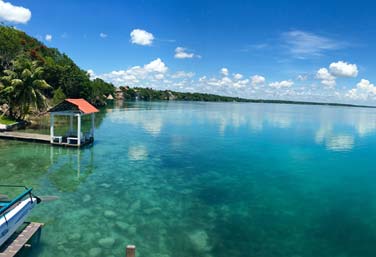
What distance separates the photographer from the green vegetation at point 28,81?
30734 millimetres

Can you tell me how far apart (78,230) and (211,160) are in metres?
13.8

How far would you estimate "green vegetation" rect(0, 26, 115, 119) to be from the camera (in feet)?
101

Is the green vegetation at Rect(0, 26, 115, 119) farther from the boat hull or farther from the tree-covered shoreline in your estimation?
the boat hull

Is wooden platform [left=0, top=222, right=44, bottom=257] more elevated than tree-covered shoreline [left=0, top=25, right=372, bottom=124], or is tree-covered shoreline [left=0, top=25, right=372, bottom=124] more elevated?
tree-covered shoreline [left=0, top=25, right=372, bottom=124]

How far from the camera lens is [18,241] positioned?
8312 mm

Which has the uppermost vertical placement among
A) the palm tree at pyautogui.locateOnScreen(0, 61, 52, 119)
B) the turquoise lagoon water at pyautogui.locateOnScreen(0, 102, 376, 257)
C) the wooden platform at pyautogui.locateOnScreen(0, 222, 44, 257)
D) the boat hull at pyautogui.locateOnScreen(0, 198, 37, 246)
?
the palm tree at pyautogui.locateOnScreen(0, 61, 52, 119)

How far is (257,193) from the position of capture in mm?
15219

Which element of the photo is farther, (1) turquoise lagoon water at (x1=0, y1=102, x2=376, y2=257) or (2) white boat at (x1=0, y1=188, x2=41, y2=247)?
(1) turquoise lagoon water at (x1=0, y1=102, x2=376, y2=257)

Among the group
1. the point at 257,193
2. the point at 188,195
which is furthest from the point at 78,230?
the point at 257,193

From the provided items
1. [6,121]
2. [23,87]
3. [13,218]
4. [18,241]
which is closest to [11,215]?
[13,218]

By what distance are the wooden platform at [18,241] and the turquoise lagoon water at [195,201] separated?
538 mm

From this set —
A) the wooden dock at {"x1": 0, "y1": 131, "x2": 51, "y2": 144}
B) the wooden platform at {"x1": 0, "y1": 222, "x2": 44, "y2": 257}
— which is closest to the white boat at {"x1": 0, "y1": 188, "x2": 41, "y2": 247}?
the wooden platform at {"x1": 0, "y1": 222, "x2": 44, "y2": 257}

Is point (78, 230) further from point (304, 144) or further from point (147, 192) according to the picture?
point (304, 144)

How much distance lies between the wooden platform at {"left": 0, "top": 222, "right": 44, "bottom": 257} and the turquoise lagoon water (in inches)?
21.2
